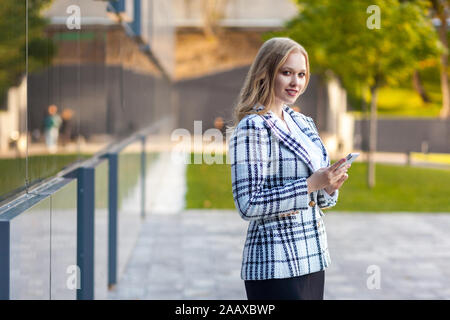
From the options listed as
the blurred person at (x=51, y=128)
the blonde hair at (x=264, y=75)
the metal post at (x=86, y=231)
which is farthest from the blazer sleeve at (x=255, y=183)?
the metal post at (x=86, y=231)

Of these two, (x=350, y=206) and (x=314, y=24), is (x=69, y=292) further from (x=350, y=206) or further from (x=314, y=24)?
(x=314, y=24)

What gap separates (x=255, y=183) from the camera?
3090mm

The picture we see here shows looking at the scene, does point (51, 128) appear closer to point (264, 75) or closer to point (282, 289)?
point (264, 75)

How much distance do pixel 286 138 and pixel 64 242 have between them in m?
1.97

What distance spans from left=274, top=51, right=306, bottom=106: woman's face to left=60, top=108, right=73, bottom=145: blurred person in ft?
6.60

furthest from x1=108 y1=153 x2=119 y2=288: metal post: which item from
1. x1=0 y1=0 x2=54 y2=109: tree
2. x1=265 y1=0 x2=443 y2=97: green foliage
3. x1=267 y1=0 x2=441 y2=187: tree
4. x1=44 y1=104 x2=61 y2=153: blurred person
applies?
x1=265 y1=0 x2=443 y2=97: green foliage

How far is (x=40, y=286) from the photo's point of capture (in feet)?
12.5

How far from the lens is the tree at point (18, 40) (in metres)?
3.00

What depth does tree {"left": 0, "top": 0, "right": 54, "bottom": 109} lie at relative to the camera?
300 cm

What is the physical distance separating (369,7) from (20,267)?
15.4m

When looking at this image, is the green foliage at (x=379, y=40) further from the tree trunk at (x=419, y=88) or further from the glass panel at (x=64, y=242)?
the tree trunk at (x=419, y=88)

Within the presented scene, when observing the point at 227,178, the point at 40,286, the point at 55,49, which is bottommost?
the point at 227,178

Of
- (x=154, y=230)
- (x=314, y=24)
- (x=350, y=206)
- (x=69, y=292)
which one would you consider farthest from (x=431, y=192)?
(x=69, y=292)

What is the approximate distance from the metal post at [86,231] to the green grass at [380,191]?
9.14 m
